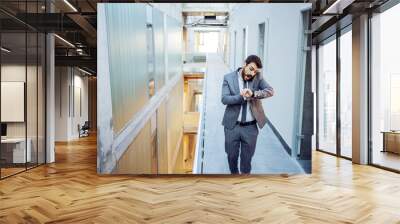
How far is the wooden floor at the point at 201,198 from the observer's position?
393cm

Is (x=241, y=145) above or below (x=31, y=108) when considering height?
below

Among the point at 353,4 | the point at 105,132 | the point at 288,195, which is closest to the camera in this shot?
the point at 288,195

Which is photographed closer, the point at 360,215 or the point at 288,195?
the point at 360,215

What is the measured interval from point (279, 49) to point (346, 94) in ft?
12.1

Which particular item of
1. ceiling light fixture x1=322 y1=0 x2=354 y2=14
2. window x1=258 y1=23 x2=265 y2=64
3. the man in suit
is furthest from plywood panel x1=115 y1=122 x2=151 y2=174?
ceiling light fixture x1=322 y1=0 x2=354 y2=14

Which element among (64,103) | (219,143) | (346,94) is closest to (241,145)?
(219,143)

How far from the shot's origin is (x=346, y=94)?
9.18 m

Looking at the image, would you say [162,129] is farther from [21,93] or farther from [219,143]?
[21,93]

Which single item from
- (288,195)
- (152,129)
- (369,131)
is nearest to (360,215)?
(288,195)

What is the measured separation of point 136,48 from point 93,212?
292cm

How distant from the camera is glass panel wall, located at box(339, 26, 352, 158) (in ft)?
29.1

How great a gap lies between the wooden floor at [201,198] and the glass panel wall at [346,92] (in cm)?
200

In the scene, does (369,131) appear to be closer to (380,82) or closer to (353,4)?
(380,82)

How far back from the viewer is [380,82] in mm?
7777
